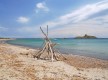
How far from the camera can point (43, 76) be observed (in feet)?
37.8

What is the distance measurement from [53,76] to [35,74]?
4.00ft

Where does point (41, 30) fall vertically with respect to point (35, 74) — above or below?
above

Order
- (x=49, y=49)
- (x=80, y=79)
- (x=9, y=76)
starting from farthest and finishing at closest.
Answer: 1. (x=49, y=49)
2. (x=80, y=79)
3. (x=9, y=76)

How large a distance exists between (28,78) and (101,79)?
4.87 metres

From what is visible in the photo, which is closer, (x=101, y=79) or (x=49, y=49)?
(x=101, y=79)

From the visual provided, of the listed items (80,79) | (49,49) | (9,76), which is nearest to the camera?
→ (9,76)

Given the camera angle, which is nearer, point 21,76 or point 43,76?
point 21,76

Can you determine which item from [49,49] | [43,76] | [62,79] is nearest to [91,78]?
[62,79]

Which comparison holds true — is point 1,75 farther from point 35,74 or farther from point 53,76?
point 53,76

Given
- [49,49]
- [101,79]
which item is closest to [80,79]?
[101,79]

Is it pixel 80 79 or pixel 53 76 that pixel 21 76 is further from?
pixel 80 79

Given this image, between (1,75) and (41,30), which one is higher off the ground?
(41,30)

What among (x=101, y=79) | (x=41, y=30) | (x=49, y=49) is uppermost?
(x=41, y=30)

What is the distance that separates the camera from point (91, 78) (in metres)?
11.9
